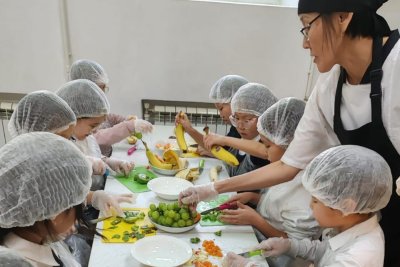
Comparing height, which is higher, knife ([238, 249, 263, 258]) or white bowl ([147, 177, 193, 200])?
white bowl ([147, 177, 193, 200])

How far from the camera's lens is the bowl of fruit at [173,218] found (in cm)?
155

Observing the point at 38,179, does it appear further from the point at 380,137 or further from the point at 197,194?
the point at 380,137

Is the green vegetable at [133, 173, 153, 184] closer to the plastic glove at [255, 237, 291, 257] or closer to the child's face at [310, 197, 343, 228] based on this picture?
the plastic glove at [255, 237, 291, 257]

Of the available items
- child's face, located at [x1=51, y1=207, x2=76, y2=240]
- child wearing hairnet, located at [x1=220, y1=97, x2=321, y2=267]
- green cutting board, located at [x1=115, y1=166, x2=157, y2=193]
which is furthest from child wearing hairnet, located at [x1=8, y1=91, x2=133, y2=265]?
child wearing hairnet, located at [x1=220, y1=97, x2=321, y2=267]

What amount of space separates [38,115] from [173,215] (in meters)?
0.82

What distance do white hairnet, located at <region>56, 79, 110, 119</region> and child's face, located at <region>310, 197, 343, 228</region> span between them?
1.41 meters

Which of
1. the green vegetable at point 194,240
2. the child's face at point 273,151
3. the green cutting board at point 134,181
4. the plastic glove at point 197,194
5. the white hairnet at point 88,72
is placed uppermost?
the white hairnet at point 88,72

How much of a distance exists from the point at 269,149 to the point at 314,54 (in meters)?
0.78

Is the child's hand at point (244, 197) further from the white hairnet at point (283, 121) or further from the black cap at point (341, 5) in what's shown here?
the black cap at point (341, 5)

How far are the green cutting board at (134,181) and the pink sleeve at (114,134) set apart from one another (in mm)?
397

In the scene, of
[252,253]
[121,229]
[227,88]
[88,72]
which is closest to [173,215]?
[121,229]

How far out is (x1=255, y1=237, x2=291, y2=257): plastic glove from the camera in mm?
1471

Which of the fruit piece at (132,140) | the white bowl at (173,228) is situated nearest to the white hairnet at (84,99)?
the fruit piece at (132,140)

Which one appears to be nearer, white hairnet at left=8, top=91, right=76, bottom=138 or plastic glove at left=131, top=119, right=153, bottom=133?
white hairnet at left=8, top=91, right=76, bottom=138
